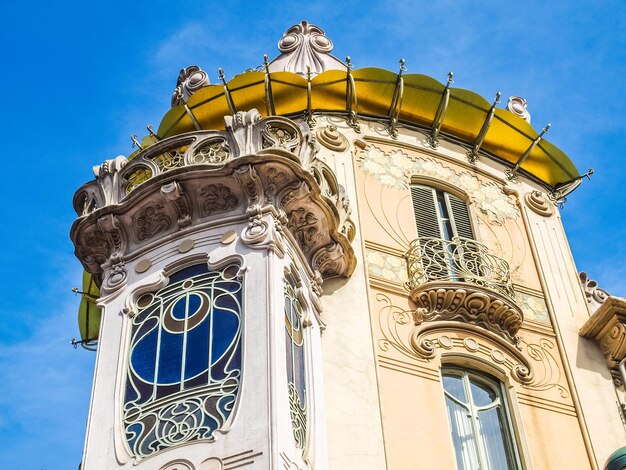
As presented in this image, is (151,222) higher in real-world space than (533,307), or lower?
lower

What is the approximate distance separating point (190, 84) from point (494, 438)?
9.19 metres

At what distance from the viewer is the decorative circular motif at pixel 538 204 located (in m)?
20.9

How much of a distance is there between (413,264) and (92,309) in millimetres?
5669

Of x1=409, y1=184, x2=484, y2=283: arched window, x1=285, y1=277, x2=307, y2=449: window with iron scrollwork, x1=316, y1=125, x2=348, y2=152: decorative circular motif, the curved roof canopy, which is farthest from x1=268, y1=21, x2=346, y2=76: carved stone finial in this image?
x1=285, y1=277, x2=307, y2=449: window with iron scrollwork

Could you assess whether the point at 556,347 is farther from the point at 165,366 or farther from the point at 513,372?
the point at 165,366

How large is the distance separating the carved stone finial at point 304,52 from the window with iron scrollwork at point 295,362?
7.22 meters

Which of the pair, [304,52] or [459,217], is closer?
Result: [459,217]

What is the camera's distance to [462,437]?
1644 cm

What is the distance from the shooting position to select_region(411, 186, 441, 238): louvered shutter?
19.4 metres

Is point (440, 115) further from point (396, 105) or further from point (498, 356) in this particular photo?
point (498, 356)

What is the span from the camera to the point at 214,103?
20688 millimetres

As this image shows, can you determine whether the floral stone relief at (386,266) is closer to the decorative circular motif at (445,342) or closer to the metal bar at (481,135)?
the decorative circular motif at (445,342)

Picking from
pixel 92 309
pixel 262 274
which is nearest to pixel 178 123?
pixel 92 309

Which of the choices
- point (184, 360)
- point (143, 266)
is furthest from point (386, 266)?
point (184, 360)
